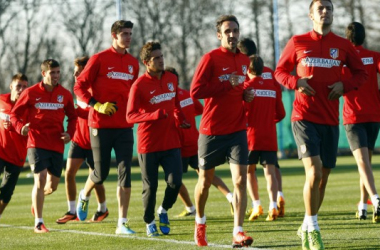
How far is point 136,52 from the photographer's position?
39.3m

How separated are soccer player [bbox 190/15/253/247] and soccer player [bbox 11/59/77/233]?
2828 mm

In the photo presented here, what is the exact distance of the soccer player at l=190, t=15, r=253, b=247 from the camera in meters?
8.80

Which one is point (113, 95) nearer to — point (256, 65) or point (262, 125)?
point (256, 65)

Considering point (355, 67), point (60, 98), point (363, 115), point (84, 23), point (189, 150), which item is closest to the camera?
point (355, 67)

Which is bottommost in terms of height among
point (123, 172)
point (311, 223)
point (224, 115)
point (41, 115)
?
point (311, 223)

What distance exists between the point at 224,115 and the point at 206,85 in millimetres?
381

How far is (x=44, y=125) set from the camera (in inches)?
445

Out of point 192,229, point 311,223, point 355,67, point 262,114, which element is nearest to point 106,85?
point 192,229

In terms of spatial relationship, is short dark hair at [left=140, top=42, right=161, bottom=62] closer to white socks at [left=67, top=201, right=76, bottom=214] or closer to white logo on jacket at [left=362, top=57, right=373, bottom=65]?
white logo on jacket at [left=362, top=57, right=373, bottom=65]

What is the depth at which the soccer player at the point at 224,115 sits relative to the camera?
8.80 metres

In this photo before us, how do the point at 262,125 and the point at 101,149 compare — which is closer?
the point at 101,149

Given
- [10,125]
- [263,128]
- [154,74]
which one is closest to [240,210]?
[154,74]

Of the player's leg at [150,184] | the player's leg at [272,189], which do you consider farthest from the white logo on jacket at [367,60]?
the player's leg at [150,184]

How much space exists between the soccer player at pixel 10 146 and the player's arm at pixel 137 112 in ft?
7.51
